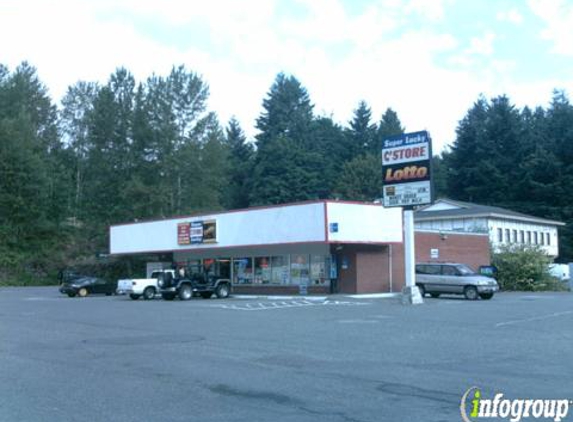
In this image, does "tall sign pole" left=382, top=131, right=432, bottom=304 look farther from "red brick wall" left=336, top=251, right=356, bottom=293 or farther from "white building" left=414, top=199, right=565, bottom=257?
"white building" left=414, top=199, right=565, bottom=257

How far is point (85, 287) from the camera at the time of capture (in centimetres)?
4353

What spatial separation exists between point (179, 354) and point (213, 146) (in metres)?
52.6

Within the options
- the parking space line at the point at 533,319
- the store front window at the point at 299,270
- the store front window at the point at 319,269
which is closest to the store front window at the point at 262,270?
the store front window at the point at 299,270

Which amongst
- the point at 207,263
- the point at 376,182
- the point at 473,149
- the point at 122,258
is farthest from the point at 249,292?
the point at 473,149

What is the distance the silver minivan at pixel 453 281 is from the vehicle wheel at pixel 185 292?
11.5 metres

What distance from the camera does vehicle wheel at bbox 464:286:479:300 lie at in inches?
1283

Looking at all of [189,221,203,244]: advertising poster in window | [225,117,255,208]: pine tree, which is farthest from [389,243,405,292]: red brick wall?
[225,117,255,208]: pine tree

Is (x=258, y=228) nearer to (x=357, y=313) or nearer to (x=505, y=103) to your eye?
(x=357, y=313)

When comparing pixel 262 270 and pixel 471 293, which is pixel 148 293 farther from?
pixel 471 293

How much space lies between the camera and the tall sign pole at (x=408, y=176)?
30.1 meters

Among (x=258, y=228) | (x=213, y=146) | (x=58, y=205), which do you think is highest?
(x=213, y=146)

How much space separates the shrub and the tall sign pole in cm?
1741

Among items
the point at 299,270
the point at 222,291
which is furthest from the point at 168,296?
the point at 299,270

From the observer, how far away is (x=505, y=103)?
82.4 metres
